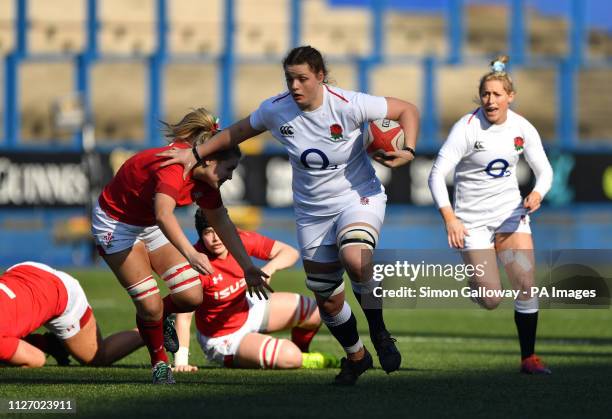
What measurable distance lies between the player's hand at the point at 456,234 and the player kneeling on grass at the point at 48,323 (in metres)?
2.28

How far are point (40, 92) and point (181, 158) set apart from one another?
22.3 metres

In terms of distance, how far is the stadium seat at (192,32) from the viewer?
30312mm

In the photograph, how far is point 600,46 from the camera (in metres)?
31.1

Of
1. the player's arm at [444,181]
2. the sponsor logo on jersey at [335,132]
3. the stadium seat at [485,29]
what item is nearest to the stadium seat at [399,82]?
the stadium seat at [485,29]

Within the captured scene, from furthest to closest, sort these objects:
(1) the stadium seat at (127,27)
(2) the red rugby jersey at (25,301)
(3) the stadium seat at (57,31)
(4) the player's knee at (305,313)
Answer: (1) the stadium seat at (127,27), (3) the stadium seat at (57,31), (4) the player's knee at (305,313), (2) the red rugby jersey at (25,301)

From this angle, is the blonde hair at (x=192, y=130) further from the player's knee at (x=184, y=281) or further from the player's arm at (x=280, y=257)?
the player's arm at (x=280, y=257)

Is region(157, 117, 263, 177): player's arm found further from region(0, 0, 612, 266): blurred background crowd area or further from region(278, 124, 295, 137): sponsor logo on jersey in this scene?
region(0, 0, 612, 266): blurred background crowd area

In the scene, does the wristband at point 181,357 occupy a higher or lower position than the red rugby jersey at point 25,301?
lower

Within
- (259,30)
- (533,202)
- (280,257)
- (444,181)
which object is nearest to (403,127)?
(444,181)

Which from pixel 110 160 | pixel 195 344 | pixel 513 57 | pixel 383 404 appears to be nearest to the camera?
pixel 383 404

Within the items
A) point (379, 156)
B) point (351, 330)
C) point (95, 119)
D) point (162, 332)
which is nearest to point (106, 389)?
point (162, 332)

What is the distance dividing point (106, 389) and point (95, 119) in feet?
74.1

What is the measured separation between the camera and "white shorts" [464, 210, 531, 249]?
844 cm

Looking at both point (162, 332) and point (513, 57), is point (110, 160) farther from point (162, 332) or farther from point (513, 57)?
point (162, 332)
